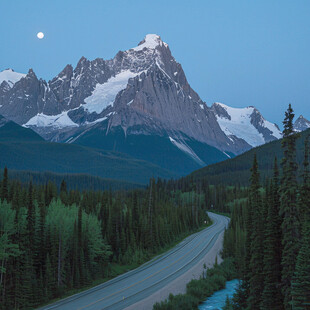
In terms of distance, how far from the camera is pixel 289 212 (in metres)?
29.8

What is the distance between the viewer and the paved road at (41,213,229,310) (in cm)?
4384

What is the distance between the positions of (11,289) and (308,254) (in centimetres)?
3171

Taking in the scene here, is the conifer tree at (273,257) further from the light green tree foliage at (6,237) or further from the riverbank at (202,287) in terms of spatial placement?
the light green tree foliage at (6,237)

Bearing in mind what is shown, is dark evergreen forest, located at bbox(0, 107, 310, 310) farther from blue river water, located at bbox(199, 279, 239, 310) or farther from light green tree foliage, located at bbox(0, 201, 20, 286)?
blue river water, located at bbox(199, 279, 239, 310)

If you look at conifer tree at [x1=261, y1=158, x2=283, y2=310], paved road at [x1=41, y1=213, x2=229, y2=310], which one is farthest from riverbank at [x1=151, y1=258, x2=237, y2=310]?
conifer tree at [x1=261, y1=158, x2=283, y2=310]

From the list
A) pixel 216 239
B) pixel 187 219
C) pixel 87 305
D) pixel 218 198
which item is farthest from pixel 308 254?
pixel 218 198

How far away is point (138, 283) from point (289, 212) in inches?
1125

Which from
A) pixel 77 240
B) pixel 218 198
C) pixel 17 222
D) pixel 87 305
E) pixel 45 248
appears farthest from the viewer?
pixel 218 198

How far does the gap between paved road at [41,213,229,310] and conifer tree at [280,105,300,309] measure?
1934 cm

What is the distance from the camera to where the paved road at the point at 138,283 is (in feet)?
144

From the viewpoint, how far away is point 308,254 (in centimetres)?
2494

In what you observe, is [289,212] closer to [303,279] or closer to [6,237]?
[303,279]

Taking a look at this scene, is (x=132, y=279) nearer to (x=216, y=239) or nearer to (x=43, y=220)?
(x=43, y=220)

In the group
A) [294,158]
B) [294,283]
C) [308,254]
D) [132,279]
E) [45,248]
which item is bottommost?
[132,279]
